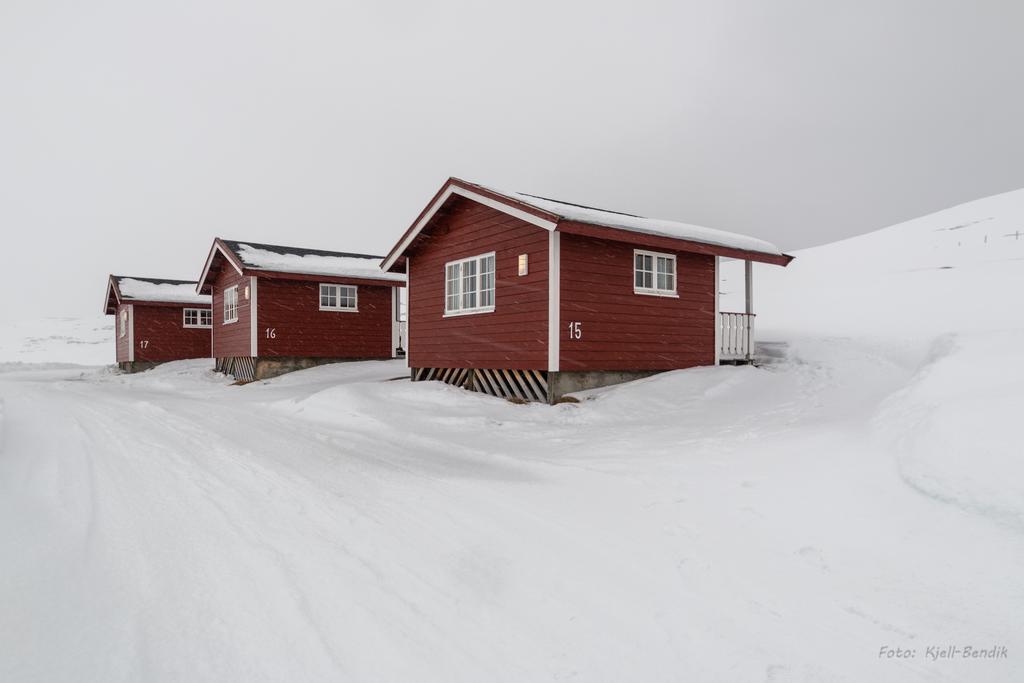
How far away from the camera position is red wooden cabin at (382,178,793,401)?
12.6 meters

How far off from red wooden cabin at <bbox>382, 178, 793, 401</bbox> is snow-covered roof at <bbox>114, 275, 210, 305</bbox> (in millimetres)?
17908

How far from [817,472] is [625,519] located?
6.27 ft

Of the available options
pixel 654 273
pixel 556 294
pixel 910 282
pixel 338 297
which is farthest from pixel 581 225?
pixel 910 282

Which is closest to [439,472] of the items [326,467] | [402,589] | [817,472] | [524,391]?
[326,467]

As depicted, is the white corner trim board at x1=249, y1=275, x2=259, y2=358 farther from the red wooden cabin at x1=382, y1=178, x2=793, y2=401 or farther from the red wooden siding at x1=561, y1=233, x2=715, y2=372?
the red wooden siding at x1=561, y1=233, x2=715, y2=372

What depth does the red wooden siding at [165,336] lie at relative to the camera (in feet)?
97.5

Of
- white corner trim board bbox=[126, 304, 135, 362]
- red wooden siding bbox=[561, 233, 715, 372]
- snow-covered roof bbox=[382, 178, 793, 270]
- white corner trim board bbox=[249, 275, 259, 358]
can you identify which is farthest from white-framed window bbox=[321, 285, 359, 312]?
white corner trim board bbox=[126, 304, 135, 362]

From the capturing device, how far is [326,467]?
260 inches

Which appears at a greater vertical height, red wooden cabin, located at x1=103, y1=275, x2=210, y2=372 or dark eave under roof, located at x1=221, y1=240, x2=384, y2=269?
dark eave under roof, located at x1=221, y1=240, x2=384, y2=269

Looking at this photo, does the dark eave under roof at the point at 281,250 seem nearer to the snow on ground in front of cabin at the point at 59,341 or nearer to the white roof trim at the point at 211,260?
the white roof trim at the point at 211,260

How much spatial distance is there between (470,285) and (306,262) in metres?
9.91

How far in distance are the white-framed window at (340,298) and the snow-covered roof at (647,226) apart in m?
9.97

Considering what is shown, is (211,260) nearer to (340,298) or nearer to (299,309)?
(299,309)

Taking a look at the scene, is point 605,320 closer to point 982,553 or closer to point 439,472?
point 439,472
